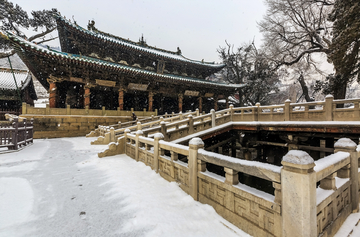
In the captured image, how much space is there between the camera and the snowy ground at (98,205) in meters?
2.55

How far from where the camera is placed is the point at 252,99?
83.8ft

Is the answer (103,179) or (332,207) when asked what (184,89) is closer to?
(103,179)

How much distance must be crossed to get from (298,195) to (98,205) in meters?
3.40

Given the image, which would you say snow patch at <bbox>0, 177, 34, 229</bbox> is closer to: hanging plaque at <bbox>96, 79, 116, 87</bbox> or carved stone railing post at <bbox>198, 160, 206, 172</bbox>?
carved stone railing post at <bbox>198, 160, 206, 172</bbox>

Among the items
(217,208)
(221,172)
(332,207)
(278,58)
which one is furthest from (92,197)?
(278,58)

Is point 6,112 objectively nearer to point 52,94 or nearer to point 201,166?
point 52,94

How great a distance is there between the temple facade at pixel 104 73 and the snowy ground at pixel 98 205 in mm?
8515

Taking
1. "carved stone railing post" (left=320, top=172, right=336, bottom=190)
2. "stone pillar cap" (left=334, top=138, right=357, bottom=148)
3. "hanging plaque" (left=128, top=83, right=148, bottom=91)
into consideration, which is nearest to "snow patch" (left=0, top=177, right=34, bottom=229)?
"carved stone railing post" (left=320, top=172, right=336, bottom=190)

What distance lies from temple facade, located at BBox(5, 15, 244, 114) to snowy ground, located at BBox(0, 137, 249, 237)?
851cm

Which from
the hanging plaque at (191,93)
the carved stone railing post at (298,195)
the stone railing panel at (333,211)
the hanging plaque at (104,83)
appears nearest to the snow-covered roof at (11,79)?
the hanging plaque at (104,83)

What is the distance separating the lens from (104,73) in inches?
527

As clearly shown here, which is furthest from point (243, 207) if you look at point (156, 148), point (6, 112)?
point (6, 112)

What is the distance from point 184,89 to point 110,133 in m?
10.7

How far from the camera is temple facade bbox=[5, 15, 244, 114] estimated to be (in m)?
11.4
